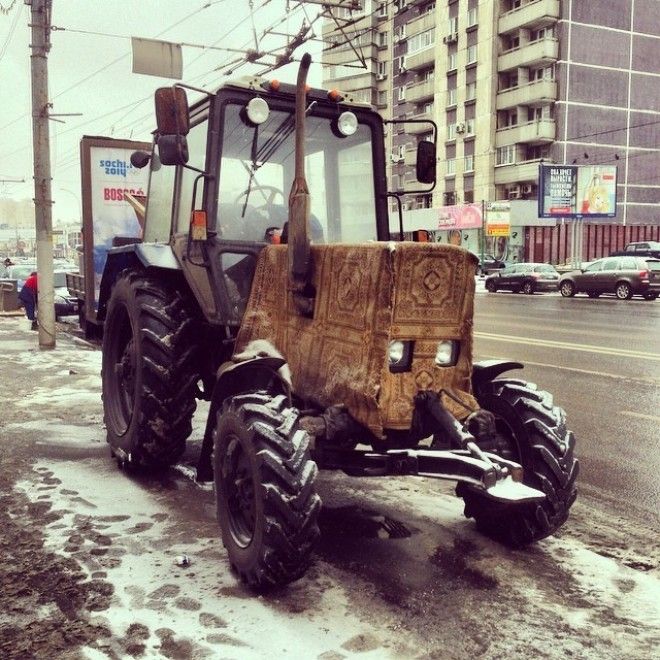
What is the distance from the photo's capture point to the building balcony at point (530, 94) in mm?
50312

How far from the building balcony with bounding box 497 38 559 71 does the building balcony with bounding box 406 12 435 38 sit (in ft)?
32.5

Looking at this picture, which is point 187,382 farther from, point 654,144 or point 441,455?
point 654,144

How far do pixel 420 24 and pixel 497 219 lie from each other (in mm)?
20388

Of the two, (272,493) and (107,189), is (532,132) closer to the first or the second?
(107,189)

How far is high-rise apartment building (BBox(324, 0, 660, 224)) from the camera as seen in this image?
166 feet

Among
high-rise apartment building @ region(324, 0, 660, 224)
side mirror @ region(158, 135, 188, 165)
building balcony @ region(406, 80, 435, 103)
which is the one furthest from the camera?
building balcony @ region(406, 80, 435, 103)

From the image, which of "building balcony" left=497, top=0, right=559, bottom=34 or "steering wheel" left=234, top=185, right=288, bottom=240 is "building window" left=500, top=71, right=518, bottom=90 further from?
"steering wheel" left=234, top=185, right=288, bottom=240

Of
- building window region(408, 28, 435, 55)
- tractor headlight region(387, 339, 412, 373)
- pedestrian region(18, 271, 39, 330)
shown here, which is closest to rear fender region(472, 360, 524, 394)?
tractor headlight region(387, 339, 412, 373)

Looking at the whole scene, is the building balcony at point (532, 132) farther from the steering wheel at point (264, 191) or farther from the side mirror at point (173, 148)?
the side mirror at point (173, 148)

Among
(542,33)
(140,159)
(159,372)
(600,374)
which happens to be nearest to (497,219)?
(542,33)

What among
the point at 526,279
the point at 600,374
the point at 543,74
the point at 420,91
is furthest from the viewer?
the point at 420,91

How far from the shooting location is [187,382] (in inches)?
221

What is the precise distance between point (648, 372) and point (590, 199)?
39546mm

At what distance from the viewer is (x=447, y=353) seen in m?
4.25
